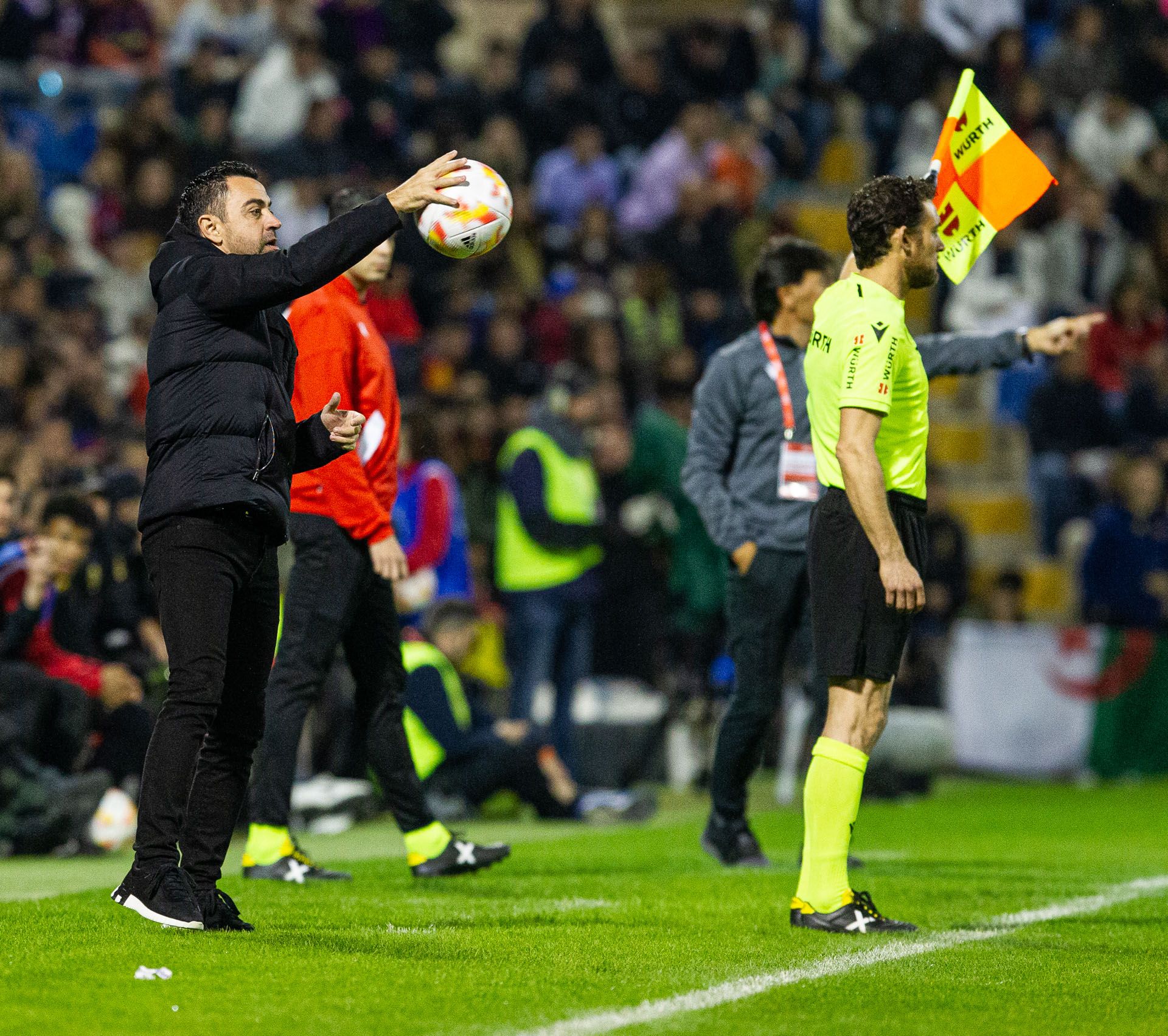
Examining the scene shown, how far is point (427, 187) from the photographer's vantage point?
5.39 m

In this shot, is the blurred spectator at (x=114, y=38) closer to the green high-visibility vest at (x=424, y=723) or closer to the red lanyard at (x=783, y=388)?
the green high-visibility vest at (x=424, y=723)

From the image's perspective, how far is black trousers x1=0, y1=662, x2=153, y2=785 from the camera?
916 cm

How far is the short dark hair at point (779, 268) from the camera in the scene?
26.6 ft

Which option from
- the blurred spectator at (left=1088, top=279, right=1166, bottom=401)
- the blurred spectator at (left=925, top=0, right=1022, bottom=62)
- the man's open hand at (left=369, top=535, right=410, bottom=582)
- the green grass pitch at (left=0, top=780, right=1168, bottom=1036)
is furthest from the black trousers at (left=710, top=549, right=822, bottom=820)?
the blurred spectator at (left=925, top=0, right=1022, bottom=62)

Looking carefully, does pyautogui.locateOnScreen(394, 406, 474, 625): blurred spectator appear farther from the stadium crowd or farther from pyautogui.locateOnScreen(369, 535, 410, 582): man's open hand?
pyautogui.locateOnScreen(369, 535, 410, 582): man's open hand

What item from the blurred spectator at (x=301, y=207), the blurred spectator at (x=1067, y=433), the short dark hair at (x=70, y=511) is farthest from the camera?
the blurred spectator at (x=1067, y=433)

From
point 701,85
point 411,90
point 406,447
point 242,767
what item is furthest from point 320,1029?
point 701,85

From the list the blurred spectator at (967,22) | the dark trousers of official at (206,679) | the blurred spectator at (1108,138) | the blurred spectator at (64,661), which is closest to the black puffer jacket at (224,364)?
the dark trousers of official at (206,679)

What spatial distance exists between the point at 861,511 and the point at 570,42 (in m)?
14.7

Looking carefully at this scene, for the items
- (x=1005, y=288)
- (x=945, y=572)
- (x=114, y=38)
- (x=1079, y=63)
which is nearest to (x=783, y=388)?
(x=945, y=572)

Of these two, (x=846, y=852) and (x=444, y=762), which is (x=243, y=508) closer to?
(x=846, y=852)

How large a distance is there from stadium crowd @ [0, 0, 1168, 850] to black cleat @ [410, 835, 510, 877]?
332 centimetres

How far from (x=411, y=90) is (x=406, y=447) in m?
8.44

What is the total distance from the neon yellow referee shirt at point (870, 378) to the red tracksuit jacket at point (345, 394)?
171cm
